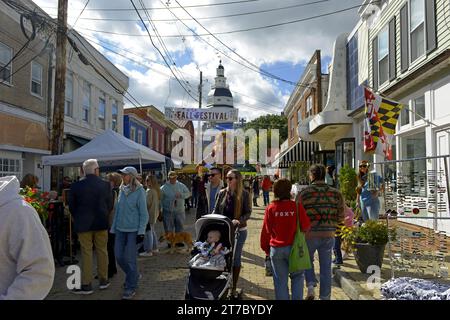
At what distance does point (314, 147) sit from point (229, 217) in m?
19.0

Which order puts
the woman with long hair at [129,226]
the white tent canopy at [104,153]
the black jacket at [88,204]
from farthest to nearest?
the white tent canopy at [104,153] → the black jacket at [88,204] → the woman with long hair at [129,226]

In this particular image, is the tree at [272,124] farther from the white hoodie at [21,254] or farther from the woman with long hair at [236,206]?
the white hoodie at [21,254]

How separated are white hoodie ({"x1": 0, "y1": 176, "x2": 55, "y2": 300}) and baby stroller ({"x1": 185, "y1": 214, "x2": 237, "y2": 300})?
2581 mm

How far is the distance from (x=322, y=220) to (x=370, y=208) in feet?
12.0

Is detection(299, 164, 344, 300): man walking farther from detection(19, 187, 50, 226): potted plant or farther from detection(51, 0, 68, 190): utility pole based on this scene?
detection(51, 0, 68, 190): utility pole

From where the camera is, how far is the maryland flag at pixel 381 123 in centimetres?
829

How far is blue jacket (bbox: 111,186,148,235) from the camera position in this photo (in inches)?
229

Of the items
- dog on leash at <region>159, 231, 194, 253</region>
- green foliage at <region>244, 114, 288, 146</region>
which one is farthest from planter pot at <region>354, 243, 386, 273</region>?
green foliage at <region>244, 114, 288, 146</region>

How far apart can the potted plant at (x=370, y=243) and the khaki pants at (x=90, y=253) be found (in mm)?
3987

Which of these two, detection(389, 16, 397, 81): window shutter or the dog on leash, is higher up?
detection(389, 16, 397, 81): window shutter

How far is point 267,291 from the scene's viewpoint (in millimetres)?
6105

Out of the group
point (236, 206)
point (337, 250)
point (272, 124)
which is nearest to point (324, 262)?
point (236, 206)

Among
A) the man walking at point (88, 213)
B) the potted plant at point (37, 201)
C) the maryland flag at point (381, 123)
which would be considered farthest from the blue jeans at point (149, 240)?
the maryland flag at point (381, 123)
